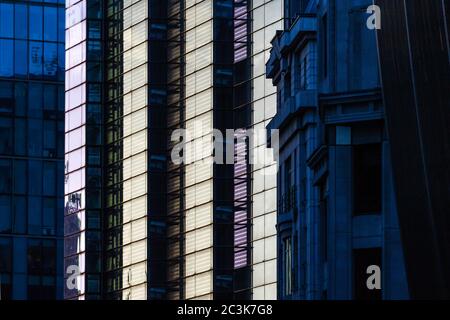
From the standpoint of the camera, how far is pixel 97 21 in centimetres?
14188

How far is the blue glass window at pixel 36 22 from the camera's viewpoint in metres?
124

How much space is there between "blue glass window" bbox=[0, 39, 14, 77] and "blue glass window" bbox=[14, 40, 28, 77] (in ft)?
1.25

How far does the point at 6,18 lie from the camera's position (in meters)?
124

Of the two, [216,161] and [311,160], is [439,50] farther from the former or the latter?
[216,161]

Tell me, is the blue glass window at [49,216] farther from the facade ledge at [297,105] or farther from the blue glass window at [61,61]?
the facade ledge at [297,105]

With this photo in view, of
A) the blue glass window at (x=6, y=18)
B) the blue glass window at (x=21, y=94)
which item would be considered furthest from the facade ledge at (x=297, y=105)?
the blue glass window at (x=6, y=18)

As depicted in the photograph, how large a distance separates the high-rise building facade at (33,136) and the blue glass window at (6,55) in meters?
0.08

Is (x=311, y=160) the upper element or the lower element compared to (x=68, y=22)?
lower

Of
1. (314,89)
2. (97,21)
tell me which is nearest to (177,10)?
(97,21)

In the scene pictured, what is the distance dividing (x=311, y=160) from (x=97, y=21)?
85505 mm

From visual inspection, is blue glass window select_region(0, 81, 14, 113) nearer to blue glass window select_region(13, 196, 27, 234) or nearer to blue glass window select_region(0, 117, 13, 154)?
blue glass window select_region(0, 117, 13, 154)

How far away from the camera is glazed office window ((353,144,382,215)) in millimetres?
54125

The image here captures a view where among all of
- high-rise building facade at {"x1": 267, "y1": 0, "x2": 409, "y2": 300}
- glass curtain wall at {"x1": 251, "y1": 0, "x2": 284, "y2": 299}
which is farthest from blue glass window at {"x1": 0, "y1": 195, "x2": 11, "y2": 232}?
high-rise building facade at {"x1": 267, "y1": 0, "x2": 409, "y2": 300}
